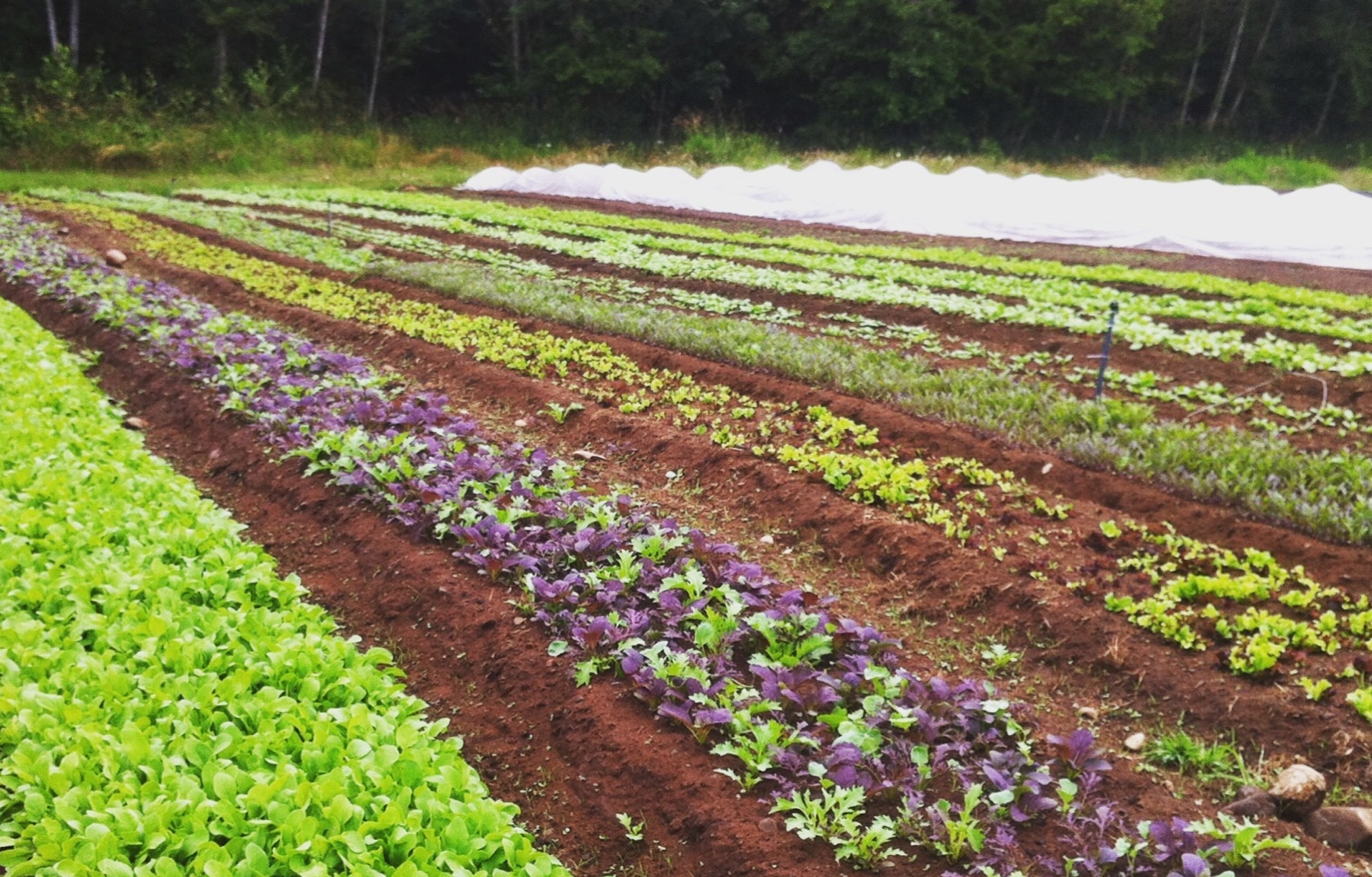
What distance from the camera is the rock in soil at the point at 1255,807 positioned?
353 centimetres

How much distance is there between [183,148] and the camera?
28969mm

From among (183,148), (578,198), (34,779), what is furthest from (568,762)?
(183,148)

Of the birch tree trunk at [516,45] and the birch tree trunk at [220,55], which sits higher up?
the birch tree trunk at [516,45]

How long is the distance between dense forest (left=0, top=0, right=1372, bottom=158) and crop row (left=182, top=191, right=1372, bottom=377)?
2399 centimetres

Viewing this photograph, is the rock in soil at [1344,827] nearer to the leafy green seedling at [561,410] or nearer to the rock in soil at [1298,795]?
the rock in soil at [1298,795]

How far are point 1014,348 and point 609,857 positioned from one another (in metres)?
7.77

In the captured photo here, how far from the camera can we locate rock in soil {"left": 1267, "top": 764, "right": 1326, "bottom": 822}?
3.57 metres

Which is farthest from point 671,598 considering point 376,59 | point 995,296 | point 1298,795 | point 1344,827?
point 376,59

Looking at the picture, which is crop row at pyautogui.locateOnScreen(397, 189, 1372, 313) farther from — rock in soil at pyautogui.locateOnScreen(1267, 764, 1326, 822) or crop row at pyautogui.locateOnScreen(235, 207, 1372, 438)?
rock in soil at pyautogui.locateOnScreen(1267, 764, 1326, 822)

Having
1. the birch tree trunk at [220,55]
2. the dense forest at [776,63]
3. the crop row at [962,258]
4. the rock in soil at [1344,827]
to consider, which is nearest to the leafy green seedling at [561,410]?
the rock in soil at [1344,827]

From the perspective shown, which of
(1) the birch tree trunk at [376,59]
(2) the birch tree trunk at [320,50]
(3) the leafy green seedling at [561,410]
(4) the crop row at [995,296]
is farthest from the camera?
(1) the birch tree trunk at [376,59]

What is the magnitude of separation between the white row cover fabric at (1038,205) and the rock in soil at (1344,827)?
1595 centimetres

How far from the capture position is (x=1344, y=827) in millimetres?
3434

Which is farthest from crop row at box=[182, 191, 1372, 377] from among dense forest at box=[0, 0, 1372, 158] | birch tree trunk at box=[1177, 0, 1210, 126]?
birch tree trunk at box=[1177, 0, 1210, 126]
